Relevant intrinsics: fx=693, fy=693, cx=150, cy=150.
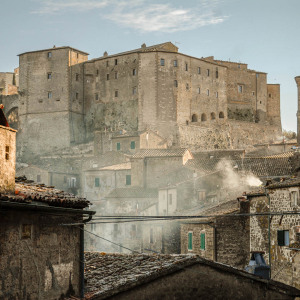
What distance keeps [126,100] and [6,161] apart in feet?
247

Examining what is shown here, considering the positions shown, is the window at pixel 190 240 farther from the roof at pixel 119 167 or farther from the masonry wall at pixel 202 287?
the roof at pixel 119 167

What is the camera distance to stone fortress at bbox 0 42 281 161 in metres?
86.6

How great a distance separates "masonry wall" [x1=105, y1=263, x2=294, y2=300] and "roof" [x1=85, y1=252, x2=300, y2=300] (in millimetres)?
103

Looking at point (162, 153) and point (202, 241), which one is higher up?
point (162, 153)

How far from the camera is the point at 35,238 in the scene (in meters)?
14.2

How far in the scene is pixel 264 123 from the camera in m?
98.7

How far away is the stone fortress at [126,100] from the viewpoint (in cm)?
8662

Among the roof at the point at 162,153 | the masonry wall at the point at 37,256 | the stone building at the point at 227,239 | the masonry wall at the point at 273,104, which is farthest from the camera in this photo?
the masonry wall at the point at 273,104

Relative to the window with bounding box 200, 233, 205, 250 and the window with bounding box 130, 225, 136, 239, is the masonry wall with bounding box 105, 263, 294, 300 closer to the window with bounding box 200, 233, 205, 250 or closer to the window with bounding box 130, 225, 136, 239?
the window with bounding box 200, 233, 205, 250

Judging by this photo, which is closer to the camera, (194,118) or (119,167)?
(119,167)

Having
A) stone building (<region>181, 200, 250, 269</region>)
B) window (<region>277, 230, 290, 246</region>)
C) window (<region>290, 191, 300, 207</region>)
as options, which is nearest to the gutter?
window (<region>290, 191, 300, 207</region>)

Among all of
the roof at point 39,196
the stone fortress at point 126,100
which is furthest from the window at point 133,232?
the roof at point 39,196

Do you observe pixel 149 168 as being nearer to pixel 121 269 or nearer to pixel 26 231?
pixel 121 269

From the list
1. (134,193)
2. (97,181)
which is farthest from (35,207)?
(97,181)
